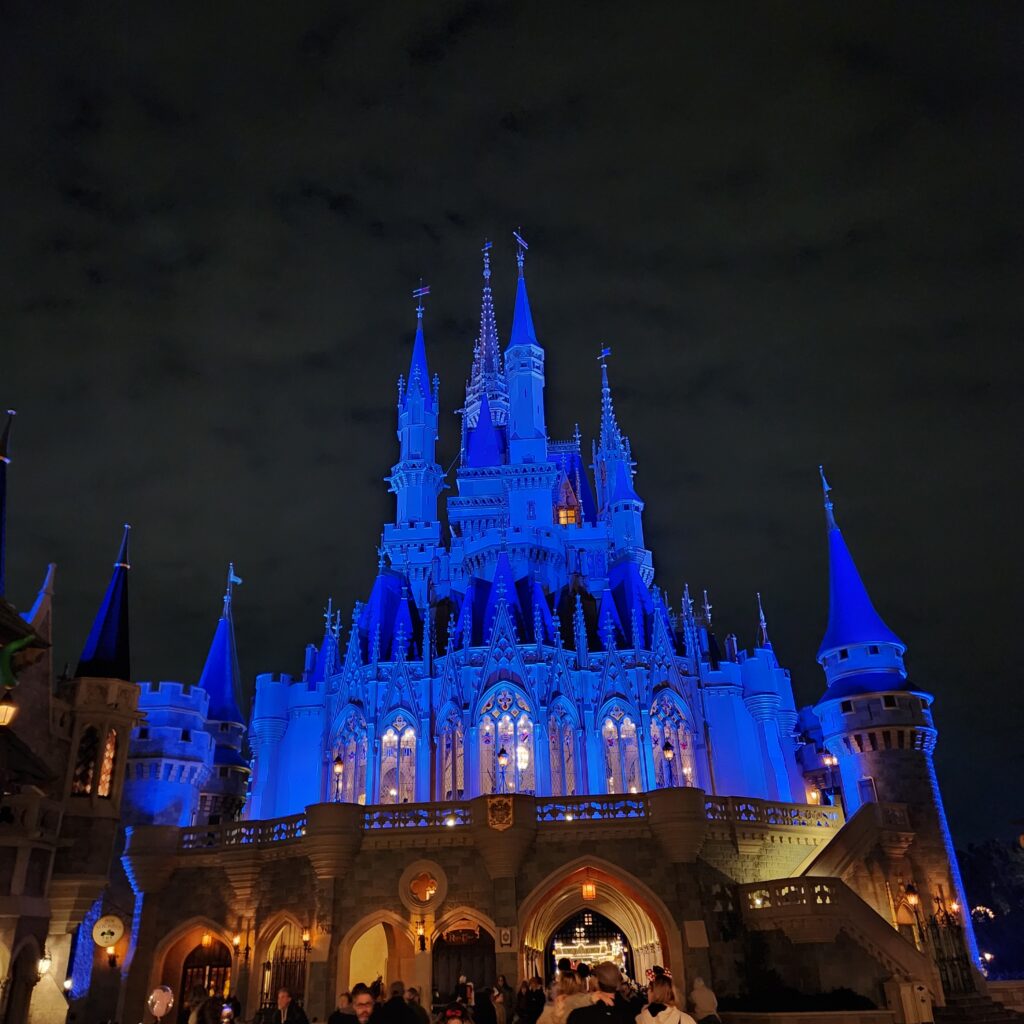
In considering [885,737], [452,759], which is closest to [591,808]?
[452,759]

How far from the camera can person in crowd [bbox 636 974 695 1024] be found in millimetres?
8375

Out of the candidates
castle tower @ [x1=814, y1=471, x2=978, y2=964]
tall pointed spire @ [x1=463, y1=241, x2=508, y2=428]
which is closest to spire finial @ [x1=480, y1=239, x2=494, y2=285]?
tall pointed spire @ [x1=463, y1=241, x2=508, y2=428]

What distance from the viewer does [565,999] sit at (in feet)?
30.5

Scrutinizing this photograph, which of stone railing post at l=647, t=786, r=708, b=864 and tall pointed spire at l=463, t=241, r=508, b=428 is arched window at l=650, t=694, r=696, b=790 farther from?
tall pointed spire at l=463, t=241, r=508, b=428

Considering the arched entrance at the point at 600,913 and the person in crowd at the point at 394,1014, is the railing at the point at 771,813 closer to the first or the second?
the arched entrance at the point at 600,913

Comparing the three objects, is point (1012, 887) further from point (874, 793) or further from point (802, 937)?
point (802, 937)

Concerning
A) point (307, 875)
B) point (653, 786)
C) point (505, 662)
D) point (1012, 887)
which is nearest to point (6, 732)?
point (307, 875)

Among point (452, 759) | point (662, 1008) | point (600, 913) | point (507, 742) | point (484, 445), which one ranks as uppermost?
point (484, 445)

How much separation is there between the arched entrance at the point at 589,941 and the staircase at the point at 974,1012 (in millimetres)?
8891

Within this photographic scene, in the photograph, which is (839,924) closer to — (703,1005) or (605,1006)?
(703,1005)

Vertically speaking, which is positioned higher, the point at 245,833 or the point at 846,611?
the point at 846,611

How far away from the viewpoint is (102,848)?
28062 mm

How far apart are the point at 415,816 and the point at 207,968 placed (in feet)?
30.3

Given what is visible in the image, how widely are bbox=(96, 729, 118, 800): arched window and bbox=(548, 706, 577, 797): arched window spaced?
1671 centimetres
